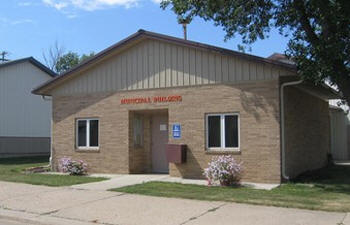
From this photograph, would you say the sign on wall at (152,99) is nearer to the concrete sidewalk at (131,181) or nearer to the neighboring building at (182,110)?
the neighboring building at (182,110)

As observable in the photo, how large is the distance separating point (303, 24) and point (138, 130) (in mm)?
7713

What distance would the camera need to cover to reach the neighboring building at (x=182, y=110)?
1446 centimetres

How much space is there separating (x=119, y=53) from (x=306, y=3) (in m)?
7.56

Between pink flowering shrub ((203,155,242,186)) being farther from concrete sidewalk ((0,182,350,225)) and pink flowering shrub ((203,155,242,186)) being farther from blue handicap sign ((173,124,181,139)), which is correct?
concrete sidewalk ((0,182,350,225))

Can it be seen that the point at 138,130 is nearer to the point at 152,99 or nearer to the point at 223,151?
the point at 152,99

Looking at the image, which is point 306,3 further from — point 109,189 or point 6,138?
point 6,138

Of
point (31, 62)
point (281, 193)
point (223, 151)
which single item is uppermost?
point (31, 62)

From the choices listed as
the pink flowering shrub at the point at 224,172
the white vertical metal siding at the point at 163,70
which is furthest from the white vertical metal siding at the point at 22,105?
the pink flowering shrub at the point at 224,172

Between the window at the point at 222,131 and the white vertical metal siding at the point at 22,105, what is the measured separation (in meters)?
17.9

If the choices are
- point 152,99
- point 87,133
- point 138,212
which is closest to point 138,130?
point 152,99

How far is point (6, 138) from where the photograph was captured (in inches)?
1137

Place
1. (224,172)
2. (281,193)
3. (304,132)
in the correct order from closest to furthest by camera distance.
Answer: (281,193) < (224,172) < (304,132)

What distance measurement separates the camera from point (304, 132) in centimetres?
1712

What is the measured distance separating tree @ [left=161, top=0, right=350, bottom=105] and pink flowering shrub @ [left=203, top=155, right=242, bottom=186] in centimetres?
344
